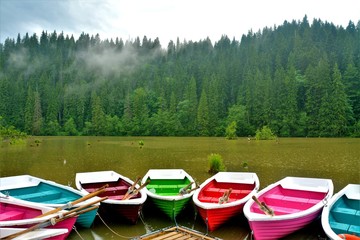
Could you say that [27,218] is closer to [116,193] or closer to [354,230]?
[116,193]

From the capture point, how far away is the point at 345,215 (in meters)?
9.13

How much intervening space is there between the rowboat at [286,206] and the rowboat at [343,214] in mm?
300

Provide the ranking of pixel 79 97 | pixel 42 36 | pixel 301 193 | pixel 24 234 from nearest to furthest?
pixel 24 234
pixel 301 193
pixel 79 97
pixel 42 36

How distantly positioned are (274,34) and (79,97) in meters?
76.5

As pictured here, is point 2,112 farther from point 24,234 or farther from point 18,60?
point 24,234

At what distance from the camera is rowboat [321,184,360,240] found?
26.2ft

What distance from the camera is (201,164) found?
24.8 m

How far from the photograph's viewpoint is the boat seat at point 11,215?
8.75 metres

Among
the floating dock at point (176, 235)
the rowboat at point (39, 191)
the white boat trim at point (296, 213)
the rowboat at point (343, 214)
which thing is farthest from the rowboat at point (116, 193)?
the rowboat at point (343, 214)

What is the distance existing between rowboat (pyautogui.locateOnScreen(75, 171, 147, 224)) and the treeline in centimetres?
Result: 5727

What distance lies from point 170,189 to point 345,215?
6395 mm

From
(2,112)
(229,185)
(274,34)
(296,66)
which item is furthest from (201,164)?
(274,34)

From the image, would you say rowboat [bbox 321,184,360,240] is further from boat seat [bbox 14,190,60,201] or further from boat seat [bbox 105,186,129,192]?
boat seat [bbox 14,190,60,201]

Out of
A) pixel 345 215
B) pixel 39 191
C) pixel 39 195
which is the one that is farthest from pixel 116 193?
pixel 345 215
